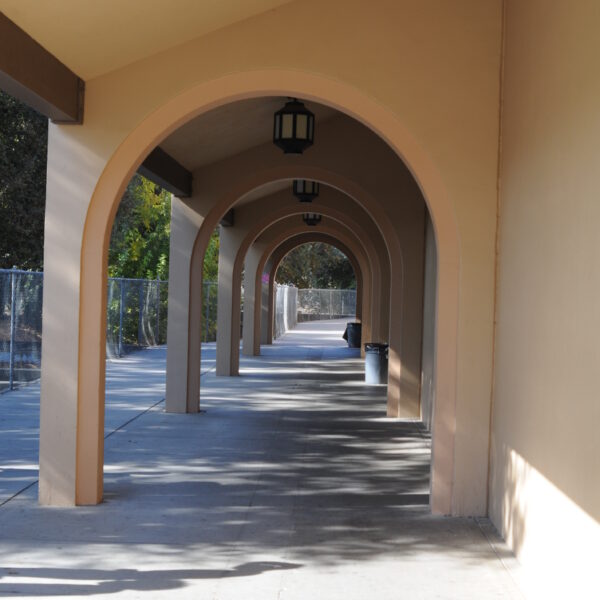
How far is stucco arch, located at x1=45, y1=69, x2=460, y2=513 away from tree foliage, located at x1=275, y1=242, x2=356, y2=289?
149ft

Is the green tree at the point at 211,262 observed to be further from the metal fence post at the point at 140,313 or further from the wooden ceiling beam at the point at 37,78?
the wooden ceiling beam at the point at 37,78

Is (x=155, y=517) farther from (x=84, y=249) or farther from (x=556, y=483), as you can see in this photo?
(x=556, y=483)

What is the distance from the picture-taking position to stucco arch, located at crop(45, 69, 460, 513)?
7.16 metres

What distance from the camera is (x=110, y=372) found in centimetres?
1819

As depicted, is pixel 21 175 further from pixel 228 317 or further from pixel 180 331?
pixel 180 331

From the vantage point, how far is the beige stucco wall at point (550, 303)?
15.1 ft

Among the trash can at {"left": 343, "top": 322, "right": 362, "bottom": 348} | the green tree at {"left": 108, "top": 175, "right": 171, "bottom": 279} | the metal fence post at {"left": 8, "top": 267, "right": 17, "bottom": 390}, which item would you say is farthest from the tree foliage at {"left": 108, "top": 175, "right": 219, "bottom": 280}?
the metal fence post at {"left": 8, "top": 267, "right": 17, "bottom": 390}

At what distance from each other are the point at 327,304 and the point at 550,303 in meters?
46.3

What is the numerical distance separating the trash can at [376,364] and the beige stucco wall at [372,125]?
31.3ft

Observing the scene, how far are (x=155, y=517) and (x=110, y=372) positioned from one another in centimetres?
1160

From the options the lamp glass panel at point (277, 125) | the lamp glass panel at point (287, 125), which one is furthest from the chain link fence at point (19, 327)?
the lamp glass panel at point (287, 125)

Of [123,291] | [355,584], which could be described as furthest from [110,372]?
[355,584]

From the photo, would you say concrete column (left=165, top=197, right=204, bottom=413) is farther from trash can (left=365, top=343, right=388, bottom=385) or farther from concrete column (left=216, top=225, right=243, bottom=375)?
concrete column (left=216, top=225, right=243, bottom=375)

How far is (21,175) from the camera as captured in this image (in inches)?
707
